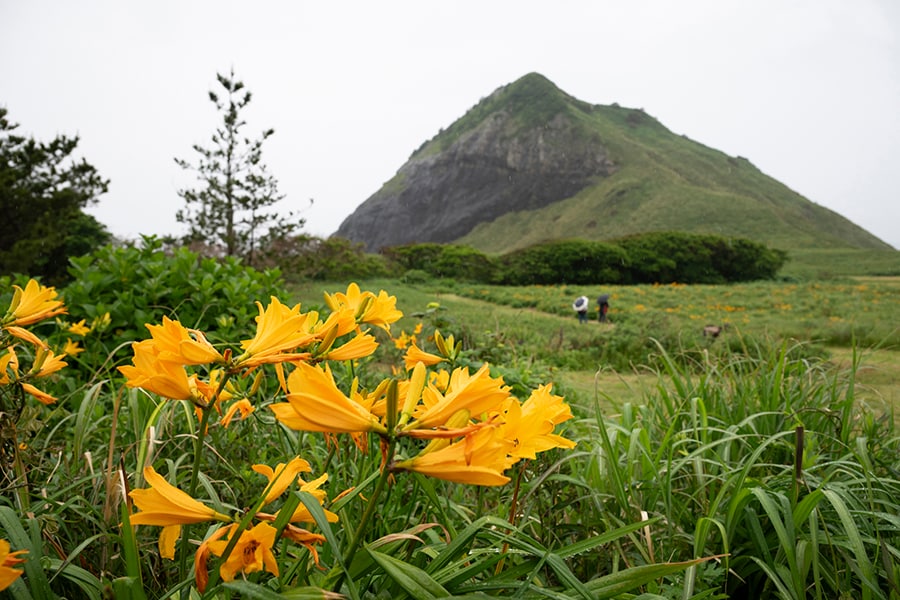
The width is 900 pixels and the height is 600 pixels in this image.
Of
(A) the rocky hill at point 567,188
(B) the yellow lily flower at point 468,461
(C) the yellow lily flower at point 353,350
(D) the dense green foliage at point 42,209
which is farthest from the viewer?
(A) the rocky hill at point 567,188

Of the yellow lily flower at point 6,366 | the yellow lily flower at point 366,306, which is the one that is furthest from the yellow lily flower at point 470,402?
the yellow lily flower at point 6,366

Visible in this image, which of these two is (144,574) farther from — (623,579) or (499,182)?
(499,182)

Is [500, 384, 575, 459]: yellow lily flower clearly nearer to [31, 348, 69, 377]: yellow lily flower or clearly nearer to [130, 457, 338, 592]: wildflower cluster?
[130, 457, 338, 592]: wildflower cluster

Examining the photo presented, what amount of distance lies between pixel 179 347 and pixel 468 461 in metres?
0.35

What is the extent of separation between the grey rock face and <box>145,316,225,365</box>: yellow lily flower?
195ft

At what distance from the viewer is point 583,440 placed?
1928 mm

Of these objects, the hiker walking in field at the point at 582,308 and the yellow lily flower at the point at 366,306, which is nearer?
the yellow lily flower at the point at 366,306

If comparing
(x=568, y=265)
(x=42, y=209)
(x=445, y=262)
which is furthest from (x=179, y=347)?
(x=568, y=265)

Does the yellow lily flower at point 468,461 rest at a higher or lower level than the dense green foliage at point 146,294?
lower

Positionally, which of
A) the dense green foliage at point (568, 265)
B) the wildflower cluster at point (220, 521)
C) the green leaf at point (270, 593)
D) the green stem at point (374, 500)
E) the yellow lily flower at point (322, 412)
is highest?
the dense green foliage at point (568, 265)

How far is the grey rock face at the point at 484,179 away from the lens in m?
62.0

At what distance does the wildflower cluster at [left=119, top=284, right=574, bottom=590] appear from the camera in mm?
435

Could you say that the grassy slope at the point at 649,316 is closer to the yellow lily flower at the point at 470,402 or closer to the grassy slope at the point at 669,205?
the yellow lily flower at the point at 470,402

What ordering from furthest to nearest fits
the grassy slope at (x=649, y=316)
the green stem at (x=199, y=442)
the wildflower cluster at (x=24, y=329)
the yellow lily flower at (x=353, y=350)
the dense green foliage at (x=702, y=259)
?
the dense green foliage at (x=702, y=259) → the grassy slope at (x=649, y=316) → the wildflower cluster at (x=24, y=329) → the yellow lily flower at (x=353, y=350) → the green stem at (x=199, y=442)
